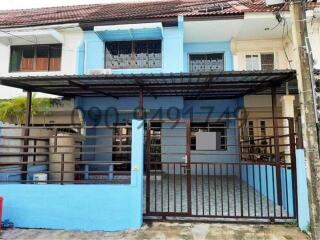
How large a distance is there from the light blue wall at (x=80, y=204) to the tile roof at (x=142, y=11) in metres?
7.16

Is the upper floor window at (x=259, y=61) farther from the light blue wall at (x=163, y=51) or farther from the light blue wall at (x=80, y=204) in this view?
the light blue wall at (x=80, y=204)

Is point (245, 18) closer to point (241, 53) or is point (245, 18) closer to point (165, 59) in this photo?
point (241, 53)

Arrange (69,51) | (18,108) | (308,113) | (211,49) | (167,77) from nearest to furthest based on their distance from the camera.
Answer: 1. (308,113)
2. (167,77)
3. (18,108)
4. (211,49)
5. (69,51)

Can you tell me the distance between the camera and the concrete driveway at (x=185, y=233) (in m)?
5.50

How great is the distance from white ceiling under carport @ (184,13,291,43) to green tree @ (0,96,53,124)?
6.73 metres

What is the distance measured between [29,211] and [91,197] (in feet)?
4.80

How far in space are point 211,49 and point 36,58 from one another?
26.7 feet

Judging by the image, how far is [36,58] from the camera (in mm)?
12742

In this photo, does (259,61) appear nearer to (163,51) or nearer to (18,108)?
(163,51)

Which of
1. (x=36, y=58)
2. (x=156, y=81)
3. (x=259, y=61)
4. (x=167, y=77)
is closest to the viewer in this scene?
(x=167, y=77)

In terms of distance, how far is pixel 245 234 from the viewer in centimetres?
559

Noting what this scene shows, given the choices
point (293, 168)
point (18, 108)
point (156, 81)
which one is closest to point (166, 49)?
point (156, 81)

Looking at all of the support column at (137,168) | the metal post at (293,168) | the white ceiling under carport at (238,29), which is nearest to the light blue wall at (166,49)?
the white ceiling under carport at (238,29)

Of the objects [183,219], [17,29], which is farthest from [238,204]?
[17,29]
